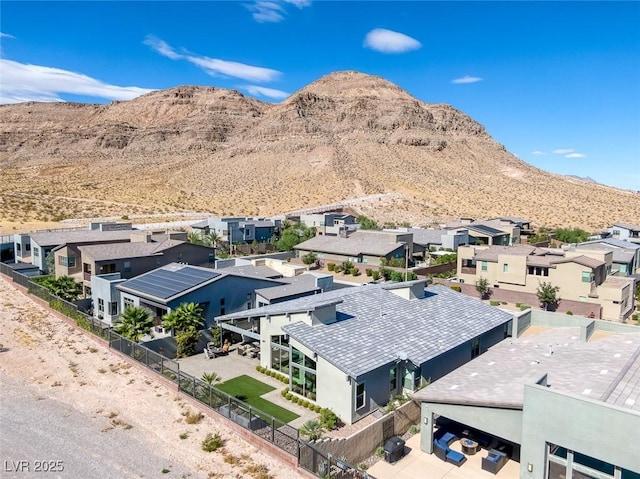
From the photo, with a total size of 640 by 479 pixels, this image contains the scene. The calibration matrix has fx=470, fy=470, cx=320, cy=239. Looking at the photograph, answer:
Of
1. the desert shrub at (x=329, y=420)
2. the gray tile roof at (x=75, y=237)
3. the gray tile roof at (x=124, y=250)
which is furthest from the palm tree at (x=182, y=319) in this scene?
the gray tile roof at (x=75, y=237)

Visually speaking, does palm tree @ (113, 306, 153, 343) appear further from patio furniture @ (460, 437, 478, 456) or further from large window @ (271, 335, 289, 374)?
patio furniture @ (460, 437, 478, 456)

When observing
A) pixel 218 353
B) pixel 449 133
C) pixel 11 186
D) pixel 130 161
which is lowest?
pixel 218 353

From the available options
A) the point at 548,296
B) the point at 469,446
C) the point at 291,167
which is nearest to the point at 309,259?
the point at 548,296

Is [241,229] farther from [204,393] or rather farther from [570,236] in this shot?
[570,236]

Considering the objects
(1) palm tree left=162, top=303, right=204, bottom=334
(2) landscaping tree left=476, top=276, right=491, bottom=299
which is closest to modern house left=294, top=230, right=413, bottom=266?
(2) landscaping tree left=476, top=276, right=491, bottom=299

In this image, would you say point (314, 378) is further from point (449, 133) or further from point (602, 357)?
point (449, 133)

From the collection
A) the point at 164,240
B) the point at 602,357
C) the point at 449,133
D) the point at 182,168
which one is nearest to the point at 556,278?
the point at 602,357
